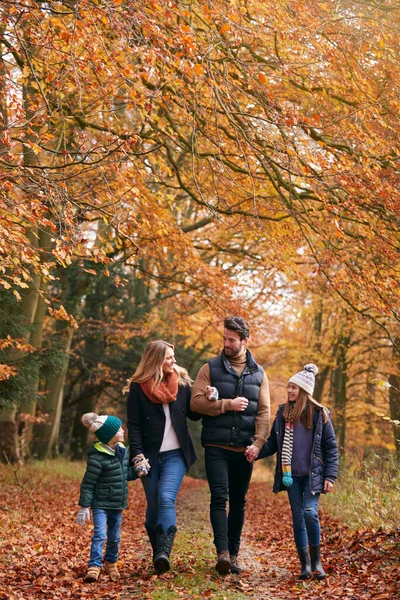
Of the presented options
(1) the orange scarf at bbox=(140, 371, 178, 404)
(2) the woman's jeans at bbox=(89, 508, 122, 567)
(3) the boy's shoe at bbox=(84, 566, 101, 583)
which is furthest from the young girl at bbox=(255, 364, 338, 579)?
(3) the boy's shoe at bbox=(84, 566, 101, 583)

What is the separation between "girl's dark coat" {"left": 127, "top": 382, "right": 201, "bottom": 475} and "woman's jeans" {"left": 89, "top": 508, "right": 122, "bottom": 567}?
653 mm

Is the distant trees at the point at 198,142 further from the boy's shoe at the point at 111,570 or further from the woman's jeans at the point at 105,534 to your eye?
the boy's shoe at the point at 111,570

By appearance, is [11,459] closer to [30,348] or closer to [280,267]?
[30,348]

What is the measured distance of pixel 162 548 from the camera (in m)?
5.98

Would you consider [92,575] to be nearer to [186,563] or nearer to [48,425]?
[186,563]

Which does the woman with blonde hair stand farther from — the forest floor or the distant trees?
the distant trees

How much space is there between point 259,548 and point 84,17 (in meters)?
7.10

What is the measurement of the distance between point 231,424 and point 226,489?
584mm

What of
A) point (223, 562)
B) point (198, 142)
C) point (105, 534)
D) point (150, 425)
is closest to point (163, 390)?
point (150, 425)

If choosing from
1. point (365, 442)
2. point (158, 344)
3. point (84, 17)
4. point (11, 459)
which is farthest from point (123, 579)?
point (365, 442)

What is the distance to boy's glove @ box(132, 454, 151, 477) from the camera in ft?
20.1

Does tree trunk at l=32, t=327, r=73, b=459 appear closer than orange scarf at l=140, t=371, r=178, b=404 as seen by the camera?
No

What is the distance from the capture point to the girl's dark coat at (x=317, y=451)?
21.0 feet

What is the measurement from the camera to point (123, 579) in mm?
6281
